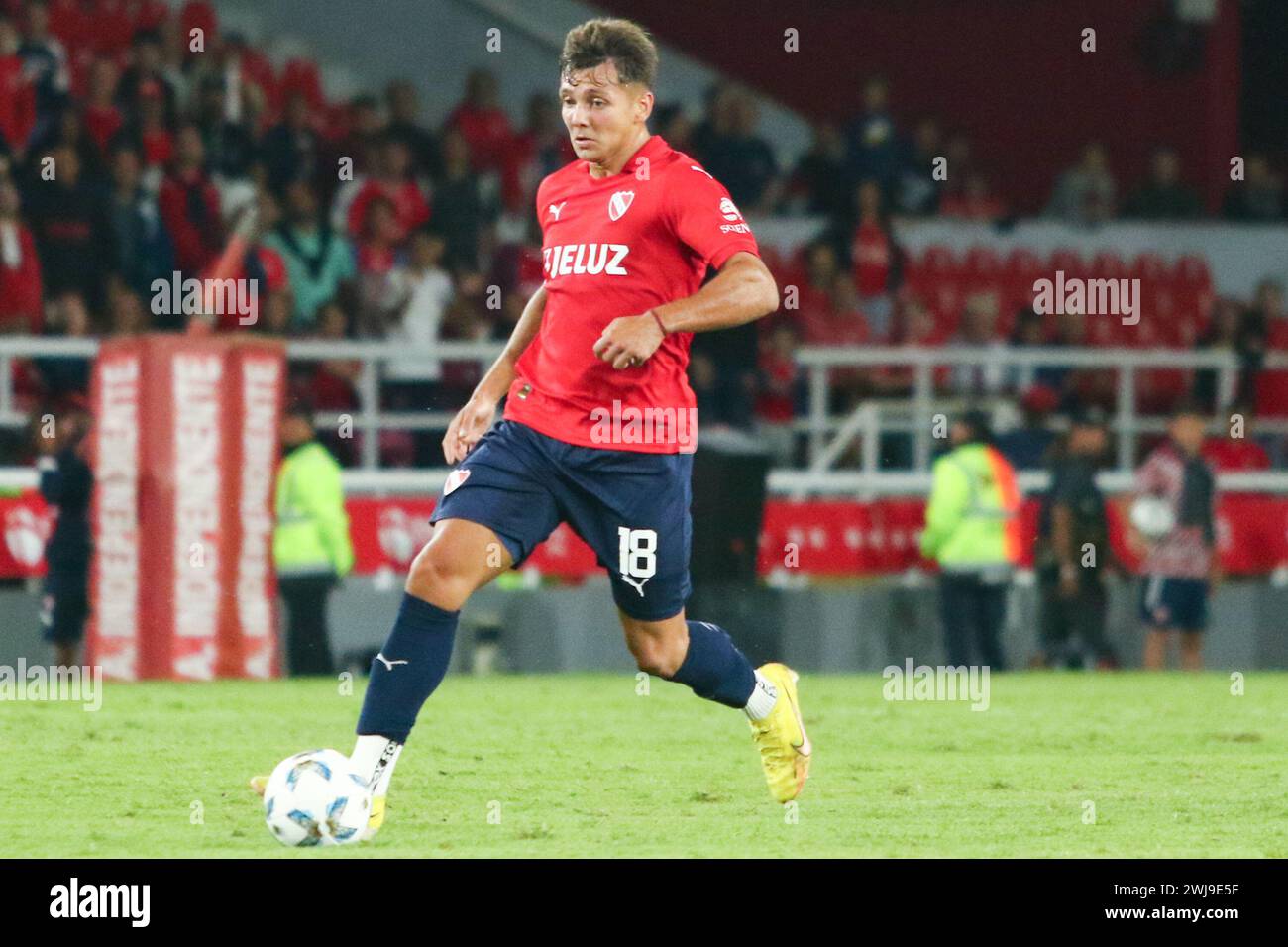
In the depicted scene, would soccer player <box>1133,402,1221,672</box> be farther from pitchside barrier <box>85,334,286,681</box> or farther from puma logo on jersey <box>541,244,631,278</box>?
puma logo on jersey <box>541,244,631,278</box>

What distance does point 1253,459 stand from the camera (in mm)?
16719

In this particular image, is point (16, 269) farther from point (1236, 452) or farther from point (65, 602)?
point (1236, 452)

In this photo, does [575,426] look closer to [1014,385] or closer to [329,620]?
[329,620]

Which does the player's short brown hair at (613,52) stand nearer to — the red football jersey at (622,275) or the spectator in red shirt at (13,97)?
the red football jersey at (622,275)

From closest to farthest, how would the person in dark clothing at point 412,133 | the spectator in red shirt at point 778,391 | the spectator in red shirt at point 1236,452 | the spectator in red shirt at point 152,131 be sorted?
the spectator in red shirt at point 778,391
the spectator in red shirt at point 152,131
the spectator in red shirt at point 1236,452
the person in dark clothing at point 412,133

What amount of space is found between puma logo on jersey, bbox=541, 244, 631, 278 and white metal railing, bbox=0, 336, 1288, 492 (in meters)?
7.57

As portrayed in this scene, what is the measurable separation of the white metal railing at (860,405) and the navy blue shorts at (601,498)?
764 cm

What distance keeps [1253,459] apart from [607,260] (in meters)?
10.7

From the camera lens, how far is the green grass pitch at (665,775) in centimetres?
683

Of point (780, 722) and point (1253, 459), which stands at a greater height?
point (1253, 459)

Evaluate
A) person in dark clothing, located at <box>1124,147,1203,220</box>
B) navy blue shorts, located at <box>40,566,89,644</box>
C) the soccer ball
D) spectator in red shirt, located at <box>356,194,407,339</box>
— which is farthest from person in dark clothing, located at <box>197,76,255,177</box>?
the soccer ball

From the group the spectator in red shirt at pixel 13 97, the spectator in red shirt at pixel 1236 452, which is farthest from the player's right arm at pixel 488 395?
the spectator in red shirt at pixel 1236 452

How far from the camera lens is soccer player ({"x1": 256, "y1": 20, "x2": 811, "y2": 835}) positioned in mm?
6719
